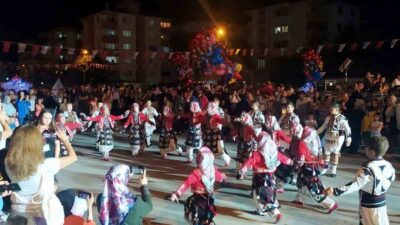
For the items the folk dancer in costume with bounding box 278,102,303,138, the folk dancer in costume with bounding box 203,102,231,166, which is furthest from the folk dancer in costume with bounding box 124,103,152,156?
the folk dancer in costume with bounding box 278,102,303,138

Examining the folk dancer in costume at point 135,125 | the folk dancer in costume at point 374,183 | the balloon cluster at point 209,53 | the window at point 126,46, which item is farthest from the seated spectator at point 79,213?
the window at point 126,46

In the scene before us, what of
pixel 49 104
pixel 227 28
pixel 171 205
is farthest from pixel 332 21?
pixel 171 205

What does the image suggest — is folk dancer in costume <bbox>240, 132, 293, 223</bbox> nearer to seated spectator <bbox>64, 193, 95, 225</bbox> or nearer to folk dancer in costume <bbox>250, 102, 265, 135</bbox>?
folk dancer in costume <bbox>250, 102, 265, 135</bbox>

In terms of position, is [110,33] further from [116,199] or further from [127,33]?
[116,199]

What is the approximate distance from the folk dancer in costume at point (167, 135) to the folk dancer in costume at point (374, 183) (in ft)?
29.4

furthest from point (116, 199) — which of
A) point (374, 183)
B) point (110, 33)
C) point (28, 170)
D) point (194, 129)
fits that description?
point (110, 33)

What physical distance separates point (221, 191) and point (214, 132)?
9.39 ft

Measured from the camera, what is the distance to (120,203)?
189 inches

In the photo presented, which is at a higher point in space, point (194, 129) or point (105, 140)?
point (194, 129)

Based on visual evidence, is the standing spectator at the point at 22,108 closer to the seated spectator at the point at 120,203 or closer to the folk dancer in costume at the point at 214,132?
the folk dancer in costume at the point at 214,132

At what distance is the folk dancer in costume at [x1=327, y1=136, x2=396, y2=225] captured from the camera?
5340 mm

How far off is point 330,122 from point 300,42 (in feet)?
139

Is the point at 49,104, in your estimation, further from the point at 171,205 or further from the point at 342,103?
the point at 171,205

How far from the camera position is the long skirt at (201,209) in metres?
6.31
